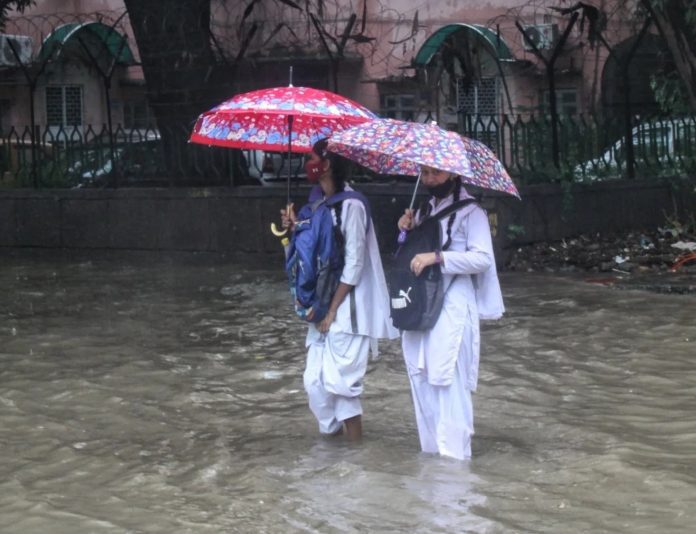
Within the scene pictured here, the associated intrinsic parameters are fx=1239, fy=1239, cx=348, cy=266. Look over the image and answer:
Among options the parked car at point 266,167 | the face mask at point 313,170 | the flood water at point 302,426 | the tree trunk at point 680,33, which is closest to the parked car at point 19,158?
the parked car at point 266,167

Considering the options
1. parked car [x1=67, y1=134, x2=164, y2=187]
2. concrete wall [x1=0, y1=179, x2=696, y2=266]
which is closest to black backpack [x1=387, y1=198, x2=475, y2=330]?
concrete wall [x1=0, y1=179, x2=696, y2=266]

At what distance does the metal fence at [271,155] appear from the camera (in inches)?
542

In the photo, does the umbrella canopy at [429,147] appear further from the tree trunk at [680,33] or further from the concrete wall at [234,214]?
the concrete wall at [234,214]

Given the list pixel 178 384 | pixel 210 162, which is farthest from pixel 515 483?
pixel 210 162

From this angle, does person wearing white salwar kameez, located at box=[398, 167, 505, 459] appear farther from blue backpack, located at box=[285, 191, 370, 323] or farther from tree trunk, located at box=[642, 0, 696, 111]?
tree trunk, located at box=[642, 0, 696, 111]

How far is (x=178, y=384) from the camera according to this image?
27.1 feet

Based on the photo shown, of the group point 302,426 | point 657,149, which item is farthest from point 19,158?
point 302,426

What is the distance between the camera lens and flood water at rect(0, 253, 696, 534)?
545cm

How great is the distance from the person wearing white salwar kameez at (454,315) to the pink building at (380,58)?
308 inches

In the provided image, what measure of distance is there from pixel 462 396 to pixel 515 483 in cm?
48

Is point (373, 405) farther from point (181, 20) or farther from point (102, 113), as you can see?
point (102, 113)

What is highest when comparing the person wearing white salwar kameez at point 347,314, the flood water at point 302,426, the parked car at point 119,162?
the parked car at point 119,162

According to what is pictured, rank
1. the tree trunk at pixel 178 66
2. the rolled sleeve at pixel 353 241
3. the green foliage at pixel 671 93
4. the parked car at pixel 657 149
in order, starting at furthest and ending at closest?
1. the tree trunk at pixel 178 66
2. the parked car at pixel 657 149
3. the green foliage at pixel 671 93
4. the rolled sleeve at pixel 353 241

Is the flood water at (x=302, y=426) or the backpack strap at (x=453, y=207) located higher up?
the backpack strap at (x=453, y=207)
